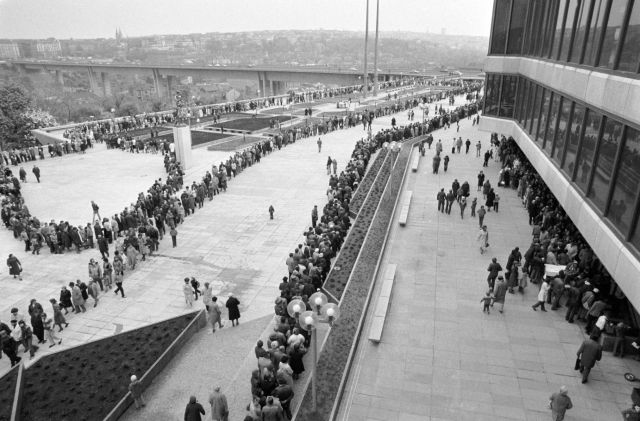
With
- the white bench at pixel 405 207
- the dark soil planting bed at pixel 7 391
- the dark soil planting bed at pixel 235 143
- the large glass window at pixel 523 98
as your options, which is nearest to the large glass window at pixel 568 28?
the large glass window at pixel 523 98

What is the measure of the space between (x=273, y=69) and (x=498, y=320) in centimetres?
8300

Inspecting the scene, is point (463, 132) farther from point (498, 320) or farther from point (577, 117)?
point (498, 320)

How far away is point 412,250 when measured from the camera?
14.9m

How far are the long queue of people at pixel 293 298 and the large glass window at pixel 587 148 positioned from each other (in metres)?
7.46

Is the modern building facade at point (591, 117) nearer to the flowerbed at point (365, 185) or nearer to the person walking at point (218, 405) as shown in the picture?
the flowerbed at point (365, 185)

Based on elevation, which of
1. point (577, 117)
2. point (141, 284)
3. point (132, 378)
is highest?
point (577, 117)

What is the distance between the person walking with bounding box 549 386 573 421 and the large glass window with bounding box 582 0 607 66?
8.41 metres

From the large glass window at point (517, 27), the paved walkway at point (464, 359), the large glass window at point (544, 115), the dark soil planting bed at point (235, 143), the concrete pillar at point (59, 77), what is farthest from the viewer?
the concrete pillar at point (59, 77)

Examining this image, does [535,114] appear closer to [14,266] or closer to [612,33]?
[612,33]

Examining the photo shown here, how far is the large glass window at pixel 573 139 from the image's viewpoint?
1263cm

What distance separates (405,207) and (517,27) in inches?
443

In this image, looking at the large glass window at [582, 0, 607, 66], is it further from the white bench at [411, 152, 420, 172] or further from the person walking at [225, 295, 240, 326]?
the white bench at [411, 152, 420, 172]

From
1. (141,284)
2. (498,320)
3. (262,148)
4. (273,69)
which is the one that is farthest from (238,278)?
(273,69)

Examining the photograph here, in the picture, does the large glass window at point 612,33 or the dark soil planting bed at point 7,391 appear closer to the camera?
the dark soil planting bed at point 7,391
